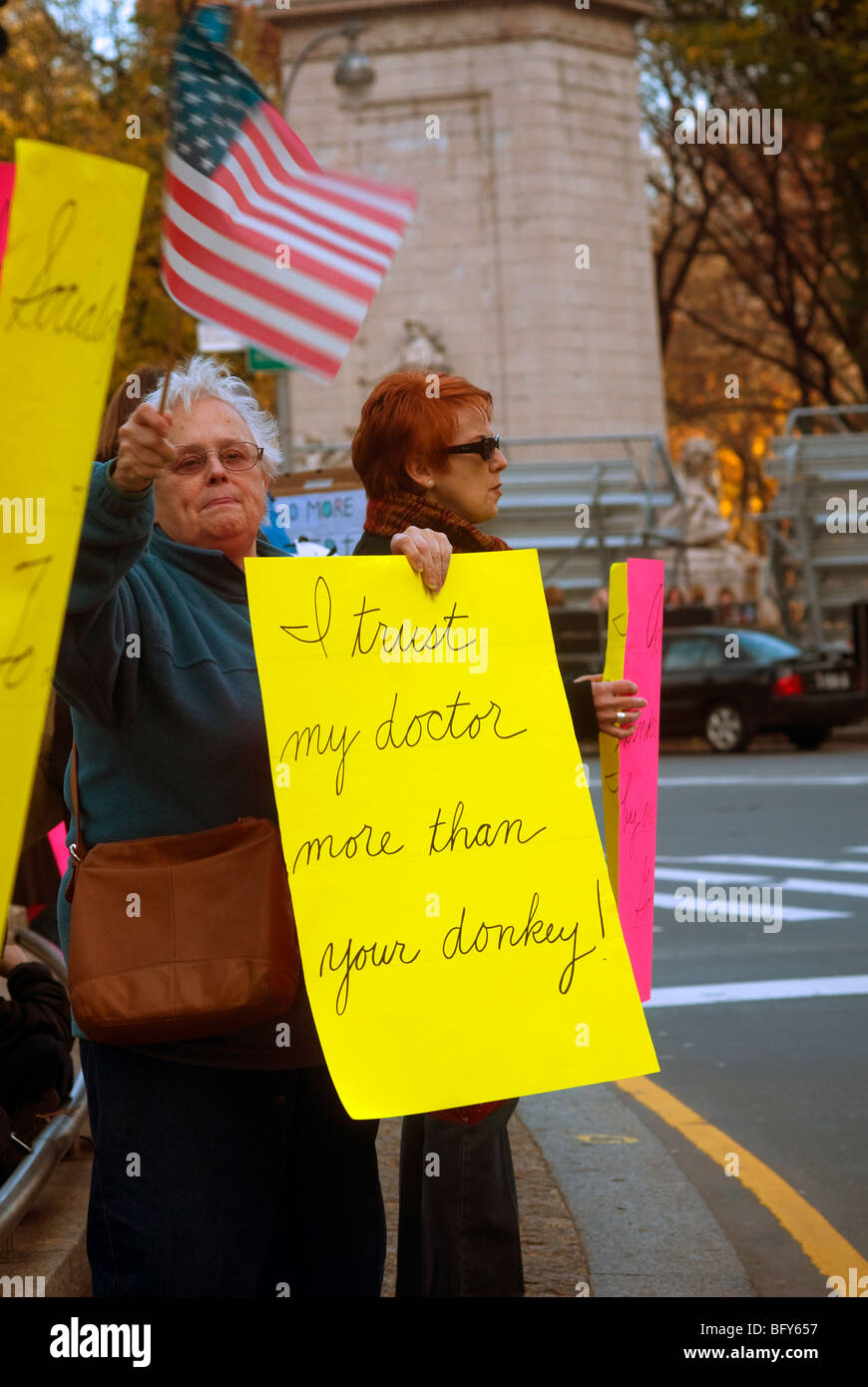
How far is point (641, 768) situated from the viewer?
3639 millimetres

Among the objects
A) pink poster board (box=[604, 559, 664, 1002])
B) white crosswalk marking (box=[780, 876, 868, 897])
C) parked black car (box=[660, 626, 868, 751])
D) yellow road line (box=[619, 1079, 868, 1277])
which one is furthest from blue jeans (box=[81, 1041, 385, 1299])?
parked black car (box=[660, 626, 868, 751])

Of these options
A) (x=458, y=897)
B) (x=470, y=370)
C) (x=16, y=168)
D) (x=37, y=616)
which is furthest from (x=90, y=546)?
(x=470, y=370)

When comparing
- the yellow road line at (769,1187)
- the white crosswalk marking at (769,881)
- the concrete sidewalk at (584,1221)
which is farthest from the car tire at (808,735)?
the concrete sidewalk at (584,1221)

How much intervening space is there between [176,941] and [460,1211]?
886mm

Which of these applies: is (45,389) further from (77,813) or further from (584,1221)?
(584,1221)

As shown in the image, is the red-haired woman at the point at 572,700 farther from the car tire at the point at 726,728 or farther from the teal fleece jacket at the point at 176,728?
the car tire at the point at 726,728

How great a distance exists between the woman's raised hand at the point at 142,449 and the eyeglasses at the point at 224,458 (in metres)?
0.54

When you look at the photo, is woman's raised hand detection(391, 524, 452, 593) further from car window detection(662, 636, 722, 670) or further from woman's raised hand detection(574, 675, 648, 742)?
car window detection(662, 636, 722, 670)

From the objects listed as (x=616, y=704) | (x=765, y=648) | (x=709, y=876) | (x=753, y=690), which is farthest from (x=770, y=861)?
(x=765, y=648)

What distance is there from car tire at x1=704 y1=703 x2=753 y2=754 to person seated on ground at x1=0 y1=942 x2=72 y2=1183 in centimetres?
1775

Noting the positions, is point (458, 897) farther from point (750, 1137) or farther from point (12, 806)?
point (750, 1137)

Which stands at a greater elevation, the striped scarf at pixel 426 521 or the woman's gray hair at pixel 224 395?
the woman's gray hair at pixel 224 395

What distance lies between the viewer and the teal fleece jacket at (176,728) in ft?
9.47

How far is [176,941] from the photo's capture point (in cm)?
288
